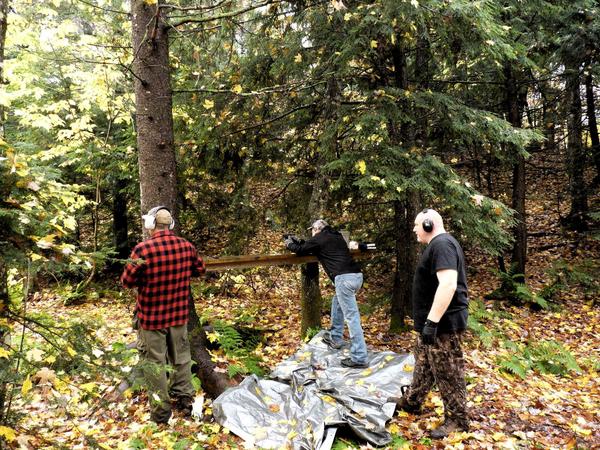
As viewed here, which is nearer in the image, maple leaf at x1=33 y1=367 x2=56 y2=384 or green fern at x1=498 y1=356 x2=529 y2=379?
maple leaf at x1=33 y1=367 x2=56 y2=384

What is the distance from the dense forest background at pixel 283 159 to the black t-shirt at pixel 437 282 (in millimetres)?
1242

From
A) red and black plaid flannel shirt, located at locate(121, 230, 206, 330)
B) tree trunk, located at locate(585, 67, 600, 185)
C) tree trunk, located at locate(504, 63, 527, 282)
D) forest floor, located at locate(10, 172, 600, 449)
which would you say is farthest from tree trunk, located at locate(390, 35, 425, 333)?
tree trunk, located at locate(585, 67, 600, 185)

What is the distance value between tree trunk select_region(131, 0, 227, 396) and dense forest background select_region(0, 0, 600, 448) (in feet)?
0.08

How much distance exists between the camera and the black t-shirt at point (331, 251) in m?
6.16

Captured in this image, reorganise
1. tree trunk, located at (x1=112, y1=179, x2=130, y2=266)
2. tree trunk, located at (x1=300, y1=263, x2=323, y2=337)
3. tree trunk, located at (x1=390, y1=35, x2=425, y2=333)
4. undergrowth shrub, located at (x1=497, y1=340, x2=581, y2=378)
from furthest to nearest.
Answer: tree trunk, located at (x1=112, y1=179, x2=130, y2=266) < tree trunk, located at (x1=390, y1=35, x2=425, y2=333) < tree trunk, located at (x1=300, y1=263, x2=323, y2=337) < undergrowth shrub, located at (x1=497, y1=340, x2=581, y2=378)

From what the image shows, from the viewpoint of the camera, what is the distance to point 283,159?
8.54 m

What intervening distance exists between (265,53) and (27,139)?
19.1 ft

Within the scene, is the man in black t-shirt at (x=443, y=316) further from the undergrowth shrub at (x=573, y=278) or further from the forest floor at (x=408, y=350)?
the undergrowth shrub at (x=573, y=278)

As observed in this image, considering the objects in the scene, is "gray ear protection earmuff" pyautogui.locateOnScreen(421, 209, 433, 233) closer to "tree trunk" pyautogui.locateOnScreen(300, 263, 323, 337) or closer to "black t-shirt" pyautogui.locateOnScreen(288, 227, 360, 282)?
"black t-shirt" pyautogui.locateOnScreen(288, 227, 360, 282)

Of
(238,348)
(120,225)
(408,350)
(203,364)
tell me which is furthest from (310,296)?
(120,225)

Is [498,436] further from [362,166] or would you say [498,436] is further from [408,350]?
[362,166]

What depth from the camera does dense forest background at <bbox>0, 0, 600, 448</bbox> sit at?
473 centimetres

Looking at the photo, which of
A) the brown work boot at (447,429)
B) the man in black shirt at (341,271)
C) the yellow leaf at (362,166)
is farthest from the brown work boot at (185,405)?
the yellow leaf at (362,166)

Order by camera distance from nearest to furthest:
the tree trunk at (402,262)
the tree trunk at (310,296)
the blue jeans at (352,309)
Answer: the blue jeans at (352,309) → the tree trunk at (310,296) → the tree trunk at (402,262)
